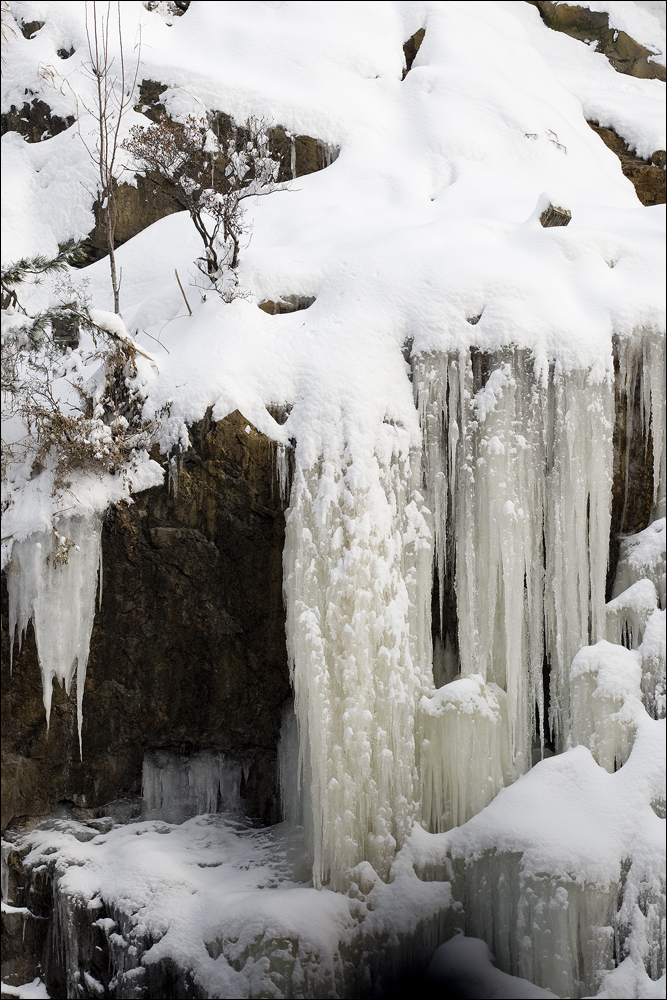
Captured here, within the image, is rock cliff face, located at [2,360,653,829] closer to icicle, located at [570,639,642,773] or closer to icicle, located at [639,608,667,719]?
icicle, located at [639,608,667,719]

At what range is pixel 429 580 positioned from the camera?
592cm

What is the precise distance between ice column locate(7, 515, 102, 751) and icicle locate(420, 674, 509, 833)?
2534mm

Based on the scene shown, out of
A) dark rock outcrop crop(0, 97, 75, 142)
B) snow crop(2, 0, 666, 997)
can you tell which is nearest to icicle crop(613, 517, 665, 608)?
snow crop(2, 0, 666, 997)

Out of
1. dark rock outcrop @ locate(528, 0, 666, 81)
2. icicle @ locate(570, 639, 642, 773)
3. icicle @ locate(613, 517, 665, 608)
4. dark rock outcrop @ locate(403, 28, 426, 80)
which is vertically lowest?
icicle @ locate(570, 639, 642, 773)

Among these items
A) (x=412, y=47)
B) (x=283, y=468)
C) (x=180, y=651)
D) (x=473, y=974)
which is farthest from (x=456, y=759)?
(x=412, y=47)

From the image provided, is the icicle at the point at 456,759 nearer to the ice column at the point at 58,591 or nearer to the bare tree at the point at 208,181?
the ice column at the point at 58,591

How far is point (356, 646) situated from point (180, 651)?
1553mm

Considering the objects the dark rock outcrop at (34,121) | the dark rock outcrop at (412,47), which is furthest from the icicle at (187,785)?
the dark rock outcrop at (412,47)

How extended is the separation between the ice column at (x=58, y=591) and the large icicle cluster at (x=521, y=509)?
2.57 metres

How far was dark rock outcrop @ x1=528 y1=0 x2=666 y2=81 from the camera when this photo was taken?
37.6 ft

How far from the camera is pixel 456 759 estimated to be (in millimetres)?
5754

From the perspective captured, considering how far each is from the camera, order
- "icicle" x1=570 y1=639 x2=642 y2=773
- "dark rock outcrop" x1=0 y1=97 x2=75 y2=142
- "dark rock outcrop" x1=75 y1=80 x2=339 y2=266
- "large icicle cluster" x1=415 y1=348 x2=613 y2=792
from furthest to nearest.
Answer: "dark rock outcrop" x1=0 y1=97 x2=75 y2=142, "dark rock outcrop" x1=75 y1=80 x2=339 y2=266, "large icicle cluster" x1=415 y1=348 x2=613 y2=792, "icicle" x1=570 y1=639 x2=642 y2=773

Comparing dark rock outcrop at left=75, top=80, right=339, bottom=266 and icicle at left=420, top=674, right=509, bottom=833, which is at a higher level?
dark rock outcrop at left=75, top=80, right=339, bottom=266

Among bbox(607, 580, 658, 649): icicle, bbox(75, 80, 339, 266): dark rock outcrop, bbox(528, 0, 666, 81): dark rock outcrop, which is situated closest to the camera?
bbox(607, 580, 658, 649): icicle
